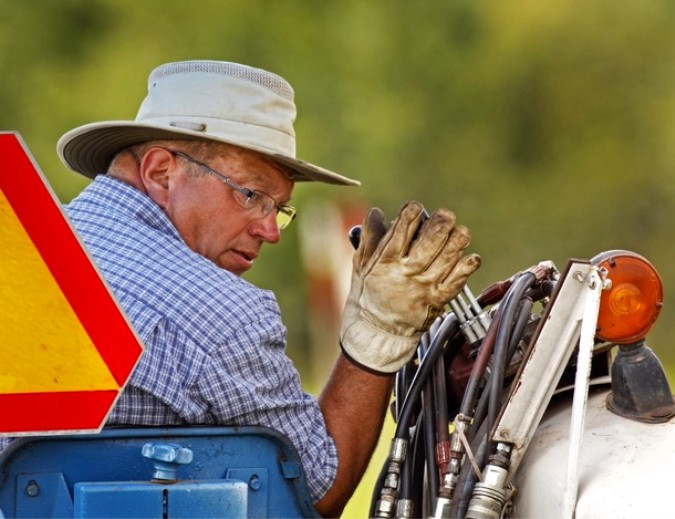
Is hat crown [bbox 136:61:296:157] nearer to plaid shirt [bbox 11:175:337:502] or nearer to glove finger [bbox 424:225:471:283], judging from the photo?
plaid shirt [bbox 11:175:337:502]

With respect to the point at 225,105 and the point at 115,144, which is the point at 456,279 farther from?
the point at 115,144

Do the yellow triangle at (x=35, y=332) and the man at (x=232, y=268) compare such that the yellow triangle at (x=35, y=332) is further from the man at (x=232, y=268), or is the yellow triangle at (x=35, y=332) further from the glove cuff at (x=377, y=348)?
the glove cuff at (x=377, y=348)

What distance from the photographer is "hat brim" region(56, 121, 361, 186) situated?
3.21 m

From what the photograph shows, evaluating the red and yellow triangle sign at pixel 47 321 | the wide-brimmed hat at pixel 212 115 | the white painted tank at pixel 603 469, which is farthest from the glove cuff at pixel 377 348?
the red and yellow triangle sign at pixel 47 321

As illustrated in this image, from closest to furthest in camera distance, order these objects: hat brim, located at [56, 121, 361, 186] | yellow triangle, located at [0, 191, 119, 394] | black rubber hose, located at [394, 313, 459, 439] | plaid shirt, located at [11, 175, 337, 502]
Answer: yellow triangle, located at [0, 191, 119, 394] < plaid shirt, located at [11, 175, 337, 502] < black rubber hose, located at [394, 313, 459, 439] < hat brim, located at [56, 121, 361, 186]

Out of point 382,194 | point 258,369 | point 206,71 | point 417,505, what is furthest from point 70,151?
point 382,194

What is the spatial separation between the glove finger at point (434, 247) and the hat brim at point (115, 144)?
0.49 metres

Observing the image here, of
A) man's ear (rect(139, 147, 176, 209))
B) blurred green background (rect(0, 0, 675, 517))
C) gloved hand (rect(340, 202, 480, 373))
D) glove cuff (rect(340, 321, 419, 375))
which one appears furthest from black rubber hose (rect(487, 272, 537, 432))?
blurred green background (rect(0, 0, 675, 517))

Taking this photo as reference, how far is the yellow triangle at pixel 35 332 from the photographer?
1904 mm

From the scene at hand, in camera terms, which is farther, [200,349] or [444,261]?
[444,261]

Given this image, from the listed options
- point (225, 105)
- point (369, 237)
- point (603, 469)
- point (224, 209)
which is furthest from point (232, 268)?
point (603, 469)

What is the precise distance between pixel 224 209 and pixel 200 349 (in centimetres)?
69

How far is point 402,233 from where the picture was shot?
282 centimetres

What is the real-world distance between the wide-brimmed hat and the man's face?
2.5 inches
